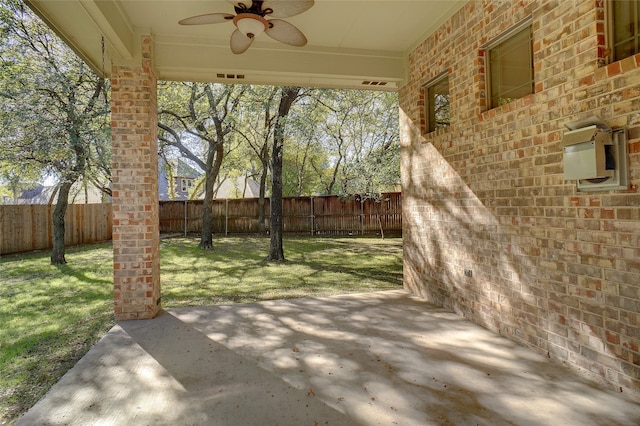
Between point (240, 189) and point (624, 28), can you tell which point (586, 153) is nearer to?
point (624, 28)

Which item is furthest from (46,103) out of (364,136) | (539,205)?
(364,136)

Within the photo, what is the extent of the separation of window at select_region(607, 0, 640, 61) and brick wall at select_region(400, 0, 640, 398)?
0.08m

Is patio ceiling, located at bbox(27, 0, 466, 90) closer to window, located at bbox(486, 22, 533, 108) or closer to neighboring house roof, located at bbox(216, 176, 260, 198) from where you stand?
window, located at bbox(486, 22, 533, 108)

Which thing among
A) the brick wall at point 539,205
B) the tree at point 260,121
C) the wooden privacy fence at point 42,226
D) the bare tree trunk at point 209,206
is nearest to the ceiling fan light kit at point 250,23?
the brick wall at point 539,205

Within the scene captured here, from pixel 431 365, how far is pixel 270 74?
3.83 m

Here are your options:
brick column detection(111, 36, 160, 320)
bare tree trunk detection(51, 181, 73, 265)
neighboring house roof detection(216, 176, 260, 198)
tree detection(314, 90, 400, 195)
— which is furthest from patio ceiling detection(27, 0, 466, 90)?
neighboring house roof detection(216, 176, 260, 198)

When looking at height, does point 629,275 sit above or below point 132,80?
below

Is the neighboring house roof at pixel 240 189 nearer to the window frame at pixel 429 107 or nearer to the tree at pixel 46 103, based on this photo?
the tree at pixel 46 103

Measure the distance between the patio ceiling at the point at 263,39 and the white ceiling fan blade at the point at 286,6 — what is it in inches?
30.5

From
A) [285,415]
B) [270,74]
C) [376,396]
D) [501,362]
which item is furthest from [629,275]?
[270,74]

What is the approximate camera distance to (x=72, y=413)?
2137 mm

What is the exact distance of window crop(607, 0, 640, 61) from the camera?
217 centimetres

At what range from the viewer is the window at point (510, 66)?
2.98m

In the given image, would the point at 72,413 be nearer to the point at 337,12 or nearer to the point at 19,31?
the point at 337,12
